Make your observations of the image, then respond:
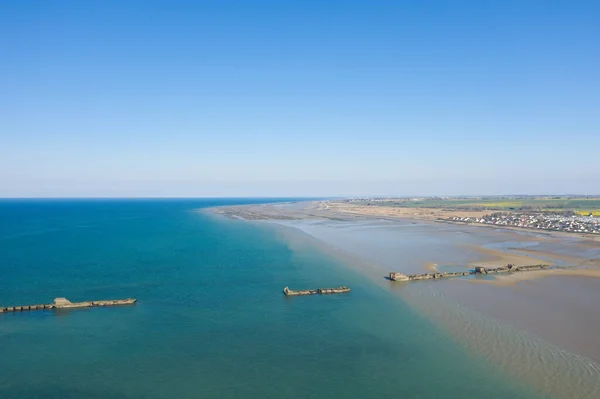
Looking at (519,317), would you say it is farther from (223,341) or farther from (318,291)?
(223,341)

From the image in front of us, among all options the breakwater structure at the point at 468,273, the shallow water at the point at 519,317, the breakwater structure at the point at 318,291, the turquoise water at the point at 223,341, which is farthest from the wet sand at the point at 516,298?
the breakwater structure at the point at 318,291

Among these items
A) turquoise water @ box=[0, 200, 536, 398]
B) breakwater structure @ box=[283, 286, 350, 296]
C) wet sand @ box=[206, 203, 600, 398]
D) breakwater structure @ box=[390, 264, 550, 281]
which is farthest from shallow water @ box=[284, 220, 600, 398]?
breakwater structure @ box=[283, 286, 350, 296]

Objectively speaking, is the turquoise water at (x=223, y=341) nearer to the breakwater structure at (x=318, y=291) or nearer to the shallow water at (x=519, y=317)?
the breakwater structure at (x=318, y=291)

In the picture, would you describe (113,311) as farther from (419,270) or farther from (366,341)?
(419,270)

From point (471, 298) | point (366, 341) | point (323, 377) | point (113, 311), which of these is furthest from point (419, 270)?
point (113, 311)

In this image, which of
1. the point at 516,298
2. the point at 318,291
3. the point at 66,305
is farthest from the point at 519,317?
the point at 66,305

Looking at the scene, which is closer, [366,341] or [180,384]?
[180,384]
